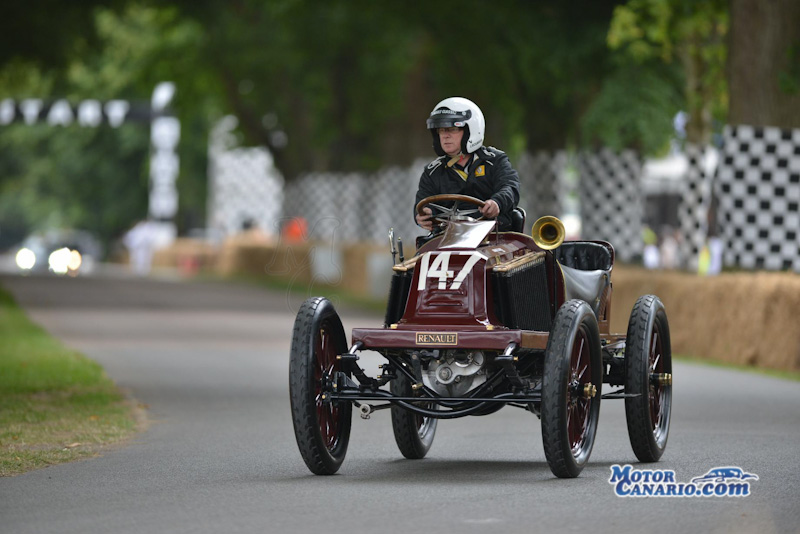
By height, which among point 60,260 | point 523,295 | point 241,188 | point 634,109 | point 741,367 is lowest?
point 60,260

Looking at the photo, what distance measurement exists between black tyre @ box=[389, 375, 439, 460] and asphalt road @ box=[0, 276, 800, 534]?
0.11 meters

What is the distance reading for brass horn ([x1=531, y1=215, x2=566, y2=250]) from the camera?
10.5 meters

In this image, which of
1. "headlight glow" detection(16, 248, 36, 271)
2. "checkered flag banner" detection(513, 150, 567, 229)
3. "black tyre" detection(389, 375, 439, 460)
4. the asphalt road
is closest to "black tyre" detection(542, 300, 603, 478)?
the asphalt road

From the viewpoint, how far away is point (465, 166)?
1082cm

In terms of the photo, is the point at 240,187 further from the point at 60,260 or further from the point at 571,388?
the point at 571,388

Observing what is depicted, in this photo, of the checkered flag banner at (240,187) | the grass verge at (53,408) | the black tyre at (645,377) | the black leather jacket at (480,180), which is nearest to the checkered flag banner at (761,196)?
the grass verge at (53,408)

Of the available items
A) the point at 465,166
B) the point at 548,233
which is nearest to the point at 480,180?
the point at 465,166

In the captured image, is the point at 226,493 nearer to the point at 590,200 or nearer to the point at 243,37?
the point at 590,200

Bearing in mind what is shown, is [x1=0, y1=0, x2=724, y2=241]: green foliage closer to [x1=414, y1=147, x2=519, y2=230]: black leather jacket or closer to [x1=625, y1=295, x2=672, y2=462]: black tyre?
[x1=625, y1=295, x2=672, y2=462]: black tyre

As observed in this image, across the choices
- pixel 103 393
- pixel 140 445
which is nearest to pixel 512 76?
pixel 103 393

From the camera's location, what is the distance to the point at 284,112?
158 feet

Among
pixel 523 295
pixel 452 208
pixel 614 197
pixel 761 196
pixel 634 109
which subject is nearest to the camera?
pixel 523 295

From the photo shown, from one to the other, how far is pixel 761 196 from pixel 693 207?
17.0ft

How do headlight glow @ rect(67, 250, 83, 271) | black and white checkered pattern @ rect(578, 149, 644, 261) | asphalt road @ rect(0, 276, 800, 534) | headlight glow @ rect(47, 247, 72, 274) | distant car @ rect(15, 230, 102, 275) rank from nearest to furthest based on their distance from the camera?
asphalt road @ rect(0, 276, 800, 534) < black and white checkered pattern @ rect(578, 149, 644, 261) < headlight glow @ rect(47, 247, 72, 274) < headlight glow @ rect(67, 250, 83, 271) < distant car @ rect(15, 230, 102, 275)
